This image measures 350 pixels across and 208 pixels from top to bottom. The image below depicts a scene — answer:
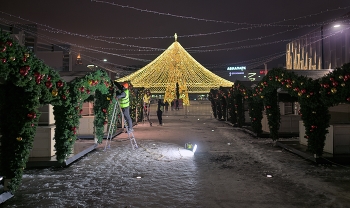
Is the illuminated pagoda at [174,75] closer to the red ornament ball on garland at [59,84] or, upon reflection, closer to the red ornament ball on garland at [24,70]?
the red ornament ball on garland at [59,84]

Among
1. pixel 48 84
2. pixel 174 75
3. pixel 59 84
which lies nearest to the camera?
pixel 48 84

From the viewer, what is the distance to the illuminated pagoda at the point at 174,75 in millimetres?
28266

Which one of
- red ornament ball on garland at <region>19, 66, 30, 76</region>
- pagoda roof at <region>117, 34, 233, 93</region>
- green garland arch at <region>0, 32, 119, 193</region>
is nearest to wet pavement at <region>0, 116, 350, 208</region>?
green garland arch at <region>0, 32, 119, 193</region>

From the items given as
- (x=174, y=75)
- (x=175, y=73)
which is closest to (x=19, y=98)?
(x=175, y=73)

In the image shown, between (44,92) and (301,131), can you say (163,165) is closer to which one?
(44,92)

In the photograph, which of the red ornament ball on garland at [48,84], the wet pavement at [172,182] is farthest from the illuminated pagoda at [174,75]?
the red ornament ball on garland at [48,84]

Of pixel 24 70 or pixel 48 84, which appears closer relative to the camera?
pixel 24 70

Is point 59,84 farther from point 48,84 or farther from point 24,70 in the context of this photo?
point 24,70

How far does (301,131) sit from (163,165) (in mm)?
6306

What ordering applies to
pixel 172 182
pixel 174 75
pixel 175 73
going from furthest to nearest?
pixel 174 75 → pixel 175 73 → pixel 172 182

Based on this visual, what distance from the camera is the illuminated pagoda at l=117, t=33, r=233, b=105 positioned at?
28.3 m

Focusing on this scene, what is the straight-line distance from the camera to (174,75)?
30031 millimetres

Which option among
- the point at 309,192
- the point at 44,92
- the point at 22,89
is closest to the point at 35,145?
the point at 44,92

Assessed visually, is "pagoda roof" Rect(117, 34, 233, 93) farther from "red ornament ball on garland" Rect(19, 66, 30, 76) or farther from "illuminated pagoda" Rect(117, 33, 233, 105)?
"red ornament ball on garland" Rect(19, 66, 30, 76)
